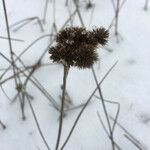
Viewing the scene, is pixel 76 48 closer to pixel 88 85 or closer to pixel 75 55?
pixel 75 55

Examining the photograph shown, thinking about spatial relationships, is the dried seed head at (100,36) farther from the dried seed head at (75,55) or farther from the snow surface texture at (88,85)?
the snow surface texture at (88,85)

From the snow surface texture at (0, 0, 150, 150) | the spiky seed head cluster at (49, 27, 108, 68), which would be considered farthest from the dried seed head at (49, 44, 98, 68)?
the snow surface texture at (0, 0, 150, 150)

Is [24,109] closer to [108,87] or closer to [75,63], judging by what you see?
[108,87]

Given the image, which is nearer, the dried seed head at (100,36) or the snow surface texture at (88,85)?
the dried seed head at (100,36)

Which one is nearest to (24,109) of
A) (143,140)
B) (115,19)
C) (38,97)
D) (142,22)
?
(38,97)

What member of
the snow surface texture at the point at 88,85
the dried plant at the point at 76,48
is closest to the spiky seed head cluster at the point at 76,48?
the dried plant at the point at 76,48

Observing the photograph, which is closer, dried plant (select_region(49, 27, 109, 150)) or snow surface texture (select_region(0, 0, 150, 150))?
dried plant (select_region(49, 27, 109, 150))

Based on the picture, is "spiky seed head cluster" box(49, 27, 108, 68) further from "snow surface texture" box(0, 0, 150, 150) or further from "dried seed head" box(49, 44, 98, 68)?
"snow surface texture" box(0, 0, 150, 150)
